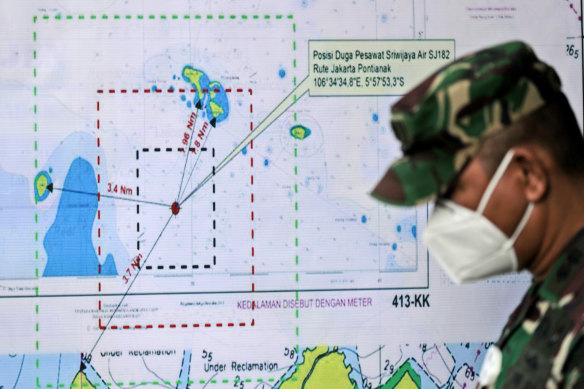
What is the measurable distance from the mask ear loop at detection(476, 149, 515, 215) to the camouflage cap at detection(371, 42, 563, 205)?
4 centimetres

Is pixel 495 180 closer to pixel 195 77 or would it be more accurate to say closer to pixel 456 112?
pixel 456 112

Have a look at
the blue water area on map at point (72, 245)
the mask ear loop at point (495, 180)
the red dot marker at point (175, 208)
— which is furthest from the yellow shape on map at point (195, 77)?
the mask ear loop at point (495, 180)

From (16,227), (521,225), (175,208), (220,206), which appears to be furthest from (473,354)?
(16,227)

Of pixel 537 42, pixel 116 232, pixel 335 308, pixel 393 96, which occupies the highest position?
pixel 537 42

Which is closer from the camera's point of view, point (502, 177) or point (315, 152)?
point (502, 177)

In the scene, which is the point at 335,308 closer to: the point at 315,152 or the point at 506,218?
the point at 315,152

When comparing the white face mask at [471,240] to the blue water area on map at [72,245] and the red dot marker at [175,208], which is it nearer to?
the red dot marker at [175,208]

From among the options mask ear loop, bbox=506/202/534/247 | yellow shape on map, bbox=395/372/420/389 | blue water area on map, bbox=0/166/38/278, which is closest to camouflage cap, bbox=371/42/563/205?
mask ear loop, bbox=506/202/534/247

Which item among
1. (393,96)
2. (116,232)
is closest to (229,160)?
(116,232)

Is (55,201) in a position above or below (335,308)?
above

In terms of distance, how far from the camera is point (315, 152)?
2.03 m

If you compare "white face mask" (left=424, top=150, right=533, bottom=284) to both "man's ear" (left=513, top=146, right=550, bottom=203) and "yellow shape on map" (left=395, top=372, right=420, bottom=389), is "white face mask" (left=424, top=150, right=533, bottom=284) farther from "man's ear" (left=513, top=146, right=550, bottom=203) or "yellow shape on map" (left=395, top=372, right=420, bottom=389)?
"yellow shape on map" (left=395, top=372, right=420, bottom=389)

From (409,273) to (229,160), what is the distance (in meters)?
0.59

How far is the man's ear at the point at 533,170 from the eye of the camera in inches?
42.6
